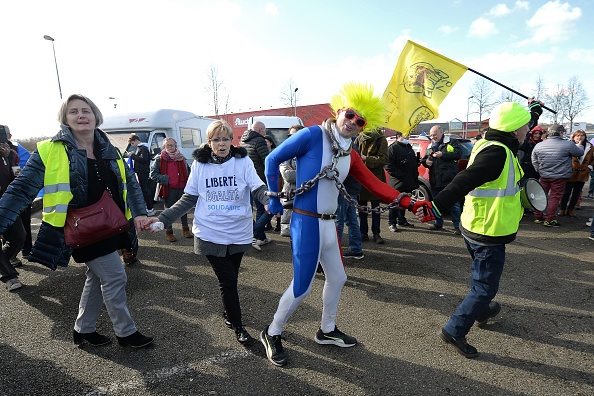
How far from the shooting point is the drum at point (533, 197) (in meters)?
3.23

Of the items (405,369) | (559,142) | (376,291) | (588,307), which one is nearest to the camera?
(405,369)

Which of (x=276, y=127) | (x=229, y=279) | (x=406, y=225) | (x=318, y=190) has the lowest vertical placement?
(x=406, y=225)

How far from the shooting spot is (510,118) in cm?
276

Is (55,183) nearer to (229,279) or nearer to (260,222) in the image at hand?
(229,279)

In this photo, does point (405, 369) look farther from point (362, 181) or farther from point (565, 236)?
point (565, 236)

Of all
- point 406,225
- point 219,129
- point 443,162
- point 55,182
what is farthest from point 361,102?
point 406,225

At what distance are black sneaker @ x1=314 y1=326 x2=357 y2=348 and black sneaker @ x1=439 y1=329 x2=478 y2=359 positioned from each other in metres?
0.78

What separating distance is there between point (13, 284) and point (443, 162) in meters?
6.79

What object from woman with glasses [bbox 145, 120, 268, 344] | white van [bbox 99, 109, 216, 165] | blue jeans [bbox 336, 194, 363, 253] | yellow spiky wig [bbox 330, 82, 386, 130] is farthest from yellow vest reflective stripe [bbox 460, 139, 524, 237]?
white van [bbox 99, 109, 216, 165]

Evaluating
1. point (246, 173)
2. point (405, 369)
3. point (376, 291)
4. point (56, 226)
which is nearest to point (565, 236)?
point (376, 291)

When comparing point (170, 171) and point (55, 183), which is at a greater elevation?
point (55, 183)

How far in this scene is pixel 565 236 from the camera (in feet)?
20.9

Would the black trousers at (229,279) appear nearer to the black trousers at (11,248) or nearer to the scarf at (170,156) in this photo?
the black trousers at (11,248)

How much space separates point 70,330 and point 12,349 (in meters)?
0.44
